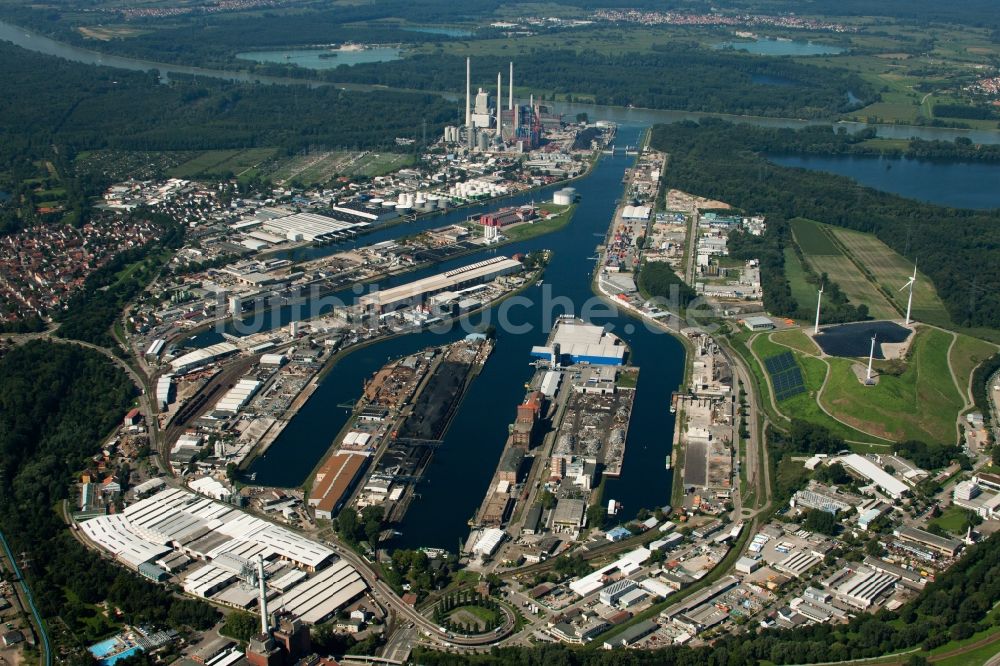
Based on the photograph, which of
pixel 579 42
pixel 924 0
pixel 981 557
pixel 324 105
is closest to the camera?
pixel 981 557

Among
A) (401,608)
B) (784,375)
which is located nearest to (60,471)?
(401,608)

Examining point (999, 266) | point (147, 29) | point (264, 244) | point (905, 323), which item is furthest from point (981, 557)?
point (147, 29)

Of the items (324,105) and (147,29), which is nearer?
(324,105)

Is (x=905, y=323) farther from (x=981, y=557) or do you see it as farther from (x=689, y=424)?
(x=981, y=557)

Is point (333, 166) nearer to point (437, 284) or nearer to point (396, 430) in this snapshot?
point (437, 284)

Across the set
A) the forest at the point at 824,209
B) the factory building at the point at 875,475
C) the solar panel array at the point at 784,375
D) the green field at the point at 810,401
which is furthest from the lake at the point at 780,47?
the factory building at the point at 875,475

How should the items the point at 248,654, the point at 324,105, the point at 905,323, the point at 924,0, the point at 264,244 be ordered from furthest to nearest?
1. the point at 924,0
2. the point at 324,105
3. the point at 264,244
4. the point at 905,323
5. the point at 248,654

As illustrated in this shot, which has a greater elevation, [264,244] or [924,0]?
[924,0]
